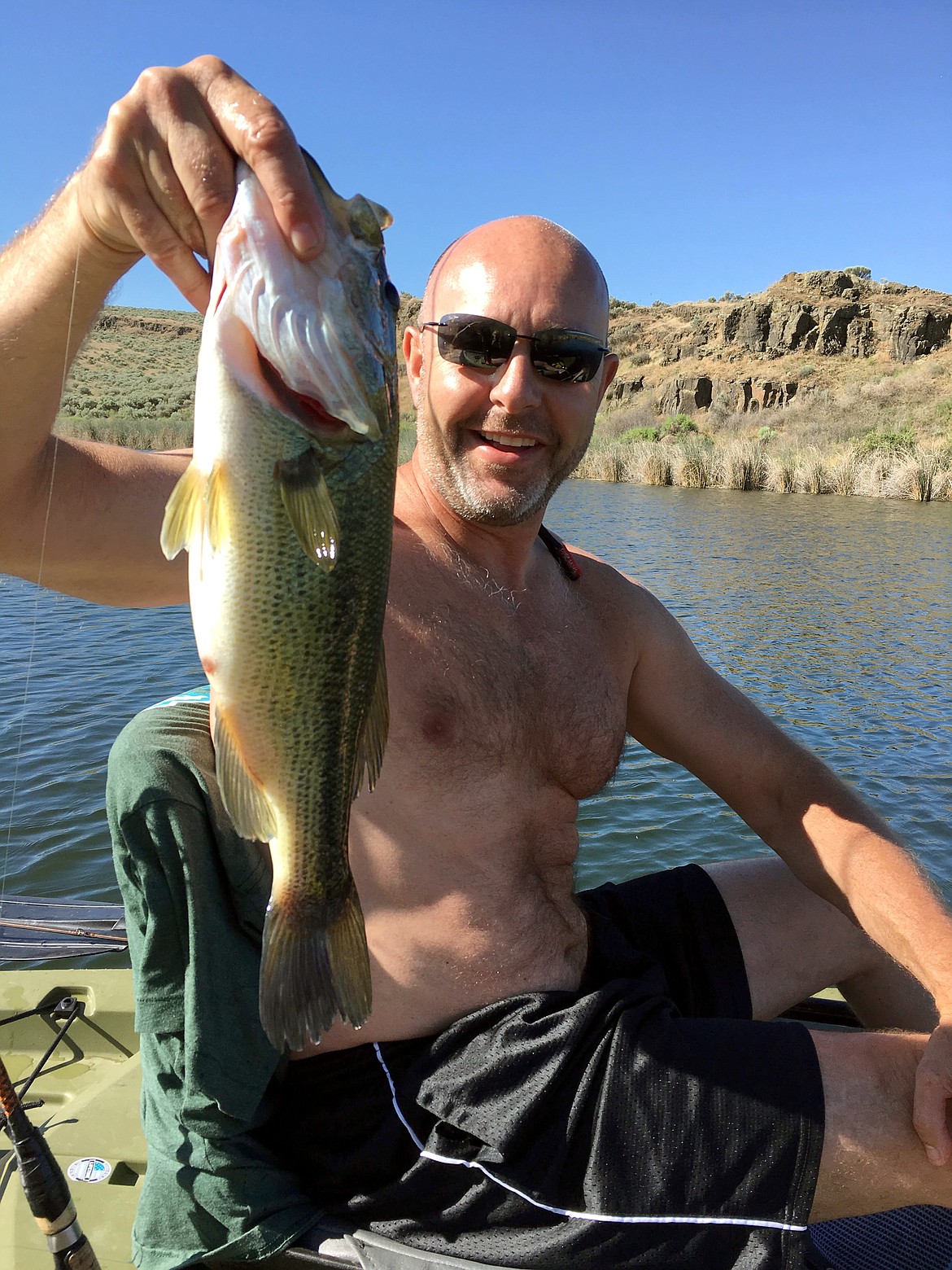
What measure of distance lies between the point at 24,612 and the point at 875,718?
34.3 feet

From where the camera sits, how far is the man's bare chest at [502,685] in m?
2.50

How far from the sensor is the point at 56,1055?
11.6 ft

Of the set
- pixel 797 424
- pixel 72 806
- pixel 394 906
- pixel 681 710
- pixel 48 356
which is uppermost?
pixel 797 424

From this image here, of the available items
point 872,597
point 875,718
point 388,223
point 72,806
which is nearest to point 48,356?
point 388,223

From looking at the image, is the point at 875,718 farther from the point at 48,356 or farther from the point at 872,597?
the point at 48,356

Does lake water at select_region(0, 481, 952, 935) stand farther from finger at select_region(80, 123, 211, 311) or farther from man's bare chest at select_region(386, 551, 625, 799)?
finger at select_region(80, 123, 211, 311)

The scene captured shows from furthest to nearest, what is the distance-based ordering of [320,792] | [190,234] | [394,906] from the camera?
[394,906] → [320,792] → [190,234]

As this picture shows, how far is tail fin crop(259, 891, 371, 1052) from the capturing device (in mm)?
1738

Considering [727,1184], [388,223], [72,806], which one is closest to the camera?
[388,223]

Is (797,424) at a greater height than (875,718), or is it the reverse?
(797,424)

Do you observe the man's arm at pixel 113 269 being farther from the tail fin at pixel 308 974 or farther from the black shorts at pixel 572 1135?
the black shorts at pixel 572 1135

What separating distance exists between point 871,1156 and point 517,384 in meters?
2.18

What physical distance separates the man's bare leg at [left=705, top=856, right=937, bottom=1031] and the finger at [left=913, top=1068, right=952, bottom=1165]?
852 millimetres

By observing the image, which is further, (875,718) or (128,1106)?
(875,718)
